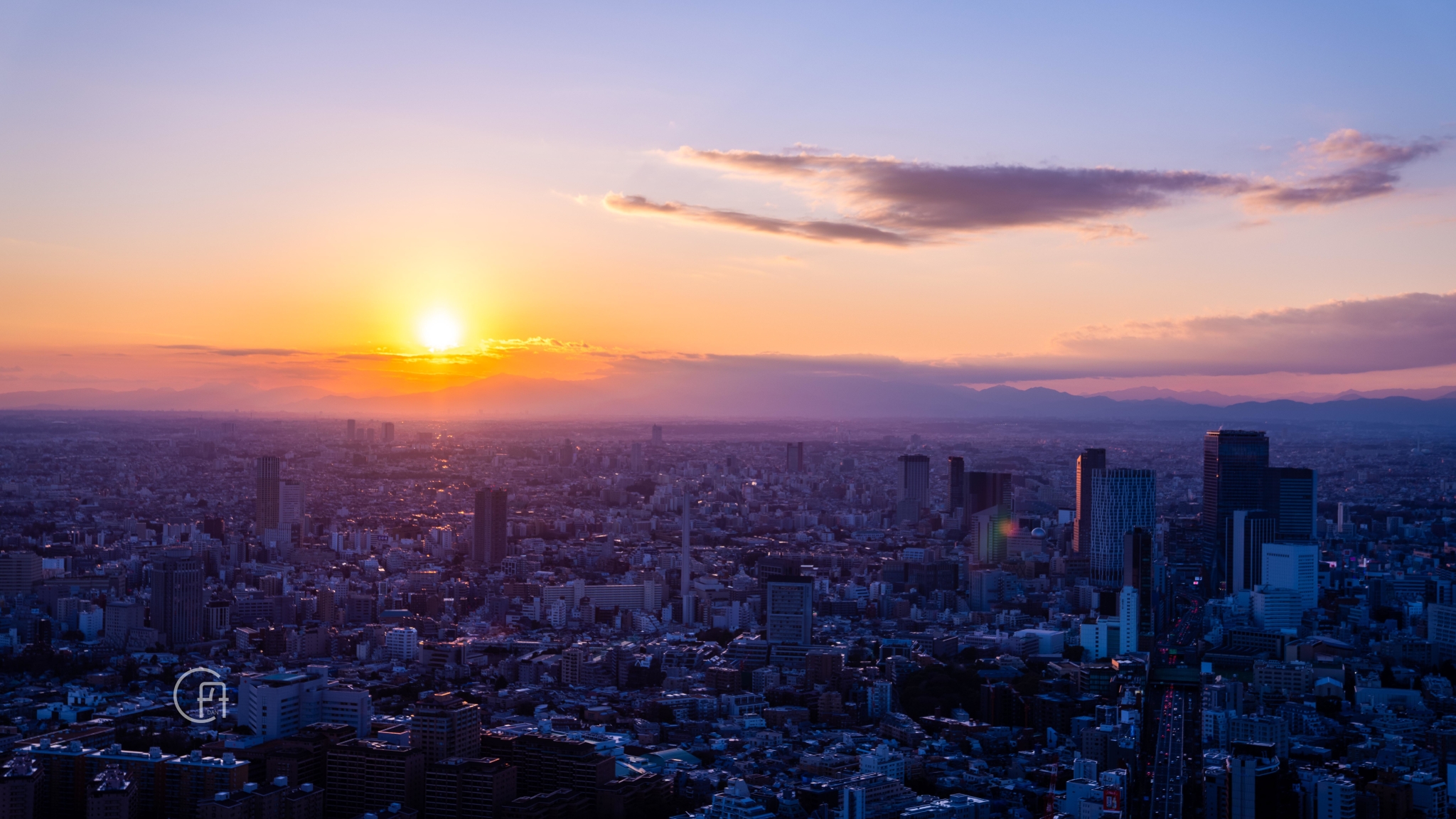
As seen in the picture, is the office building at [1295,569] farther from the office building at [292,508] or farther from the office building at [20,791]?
the office building at [20,791]

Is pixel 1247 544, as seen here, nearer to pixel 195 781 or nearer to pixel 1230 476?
pixel 1230 476

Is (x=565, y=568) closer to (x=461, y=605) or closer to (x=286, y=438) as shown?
(x=461, y=605)

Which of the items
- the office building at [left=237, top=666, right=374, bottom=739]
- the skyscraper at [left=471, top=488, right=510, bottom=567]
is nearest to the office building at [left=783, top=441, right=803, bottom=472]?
the skyscraper at [left=471, top=488, right=510, bottom=567]

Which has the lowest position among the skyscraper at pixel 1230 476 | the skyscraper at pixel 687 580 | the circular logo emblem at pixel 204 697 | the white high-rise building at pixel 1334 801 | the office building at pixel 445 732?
the skyscraper at pixel 687 580

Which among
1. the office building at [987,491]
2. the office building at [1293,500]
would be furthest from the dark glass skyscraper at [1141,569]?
the office building at [987,491]

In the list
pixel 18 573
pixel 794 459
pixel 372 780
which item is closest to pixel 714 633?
pixel 372 780

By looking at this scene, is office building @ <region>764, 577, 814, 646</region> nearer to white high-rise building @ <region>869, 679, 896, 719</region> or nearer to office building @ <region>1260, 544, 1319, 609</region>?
white high-rise building @ <region>869, 679, 896, 719</region>

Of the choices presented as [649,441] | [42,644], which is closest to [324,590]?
[42,644]
